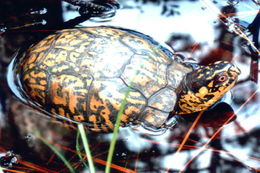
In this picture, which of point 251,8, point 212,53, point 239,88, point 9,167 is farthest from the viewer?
point 251,8

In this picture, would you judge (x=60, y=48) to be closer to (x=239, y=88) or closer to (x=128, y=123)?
(x=128, y=123)

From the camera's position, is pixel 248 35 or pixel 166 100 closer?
pixel 166 100

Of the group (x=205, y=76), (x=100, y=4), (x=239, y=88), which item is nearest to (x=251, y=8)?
(x=239, y=88)

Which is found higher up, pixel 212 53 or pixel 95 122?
pixel 212 53

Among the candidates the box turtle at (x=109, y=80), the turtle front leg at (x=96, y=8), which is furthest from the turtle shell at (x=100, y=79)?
the turtle front leg at (x=96, y=8)

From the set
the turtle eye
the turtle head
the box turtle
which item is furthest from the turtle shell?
the turtle eye

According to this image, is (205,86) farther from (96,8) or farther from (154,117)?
(96,8)

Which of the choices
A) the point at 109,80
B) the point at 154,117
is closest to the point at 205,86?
the point at 154,117
